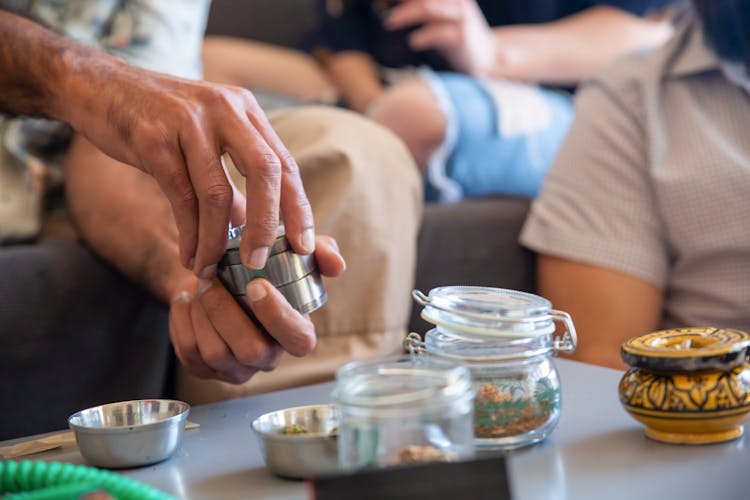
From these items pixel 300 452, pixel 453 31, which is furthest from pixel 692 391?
pixel 453 31

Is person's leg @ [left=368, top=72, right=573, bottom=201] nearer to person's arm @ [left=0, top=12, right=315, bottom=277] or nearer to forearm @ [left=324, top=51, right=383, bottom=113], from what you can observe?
forearm @ [left=324, top=51, right=383, bottom=113]

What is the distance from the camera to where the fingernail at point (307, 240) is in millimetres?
698

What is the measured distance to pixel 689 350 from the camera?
617mm

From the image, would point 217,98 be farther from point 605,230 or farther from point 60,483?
point 605,230

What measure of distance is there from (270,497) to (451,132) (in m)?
0.89

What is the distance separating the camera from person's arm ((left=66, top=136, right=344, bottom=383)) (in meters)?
0.72

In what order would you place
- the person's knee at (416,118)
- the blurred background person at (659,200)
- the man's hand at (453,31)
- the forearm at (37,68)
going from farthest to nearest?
the man's hand at (453,31), the person's knee at (416,118), the blurred background person at (659,200), the forearm at (37,68)

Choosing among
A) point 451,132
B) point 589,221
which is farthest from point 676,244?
point 451,132

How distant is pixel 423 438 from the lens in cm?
51

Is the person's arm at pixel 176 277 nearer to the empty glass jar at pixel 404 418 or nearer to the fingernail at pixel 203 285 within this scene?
the fingernail at pixel 203 285

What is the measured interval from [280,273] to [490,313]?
16 cm

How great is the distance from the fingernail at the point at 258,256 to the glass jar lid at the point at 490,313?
0.12 metres

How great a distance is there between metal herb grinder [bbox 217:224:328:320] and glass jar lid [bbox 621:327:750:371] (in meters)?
0.23

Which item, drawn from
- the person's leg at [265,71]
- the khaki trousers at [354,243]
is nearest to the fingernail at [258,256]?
the khaki trousers at [354,243]
